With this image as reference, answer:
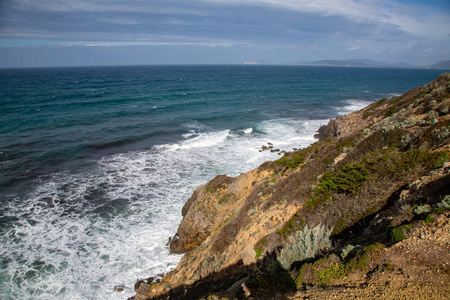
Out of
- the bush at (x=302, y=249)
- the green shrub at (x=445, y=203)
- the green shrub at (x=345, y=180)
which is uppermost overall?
the green shrub at (x=445, y=203)

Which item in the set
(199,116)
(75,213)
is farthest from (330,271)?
(199,116)

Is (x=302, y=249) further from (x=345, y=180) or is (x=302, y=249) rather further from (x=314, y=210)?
(x=345, y=180)

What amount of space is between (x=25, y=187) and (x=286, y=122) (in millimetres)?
37428

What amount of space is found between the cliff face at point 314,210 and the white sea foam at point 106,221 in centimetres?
310

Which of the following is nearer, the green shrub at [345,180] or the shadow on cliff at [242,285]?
the shadow on cliff at [242,285]

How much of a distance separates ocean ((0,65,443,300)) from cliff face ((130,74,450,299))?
13.0 ft

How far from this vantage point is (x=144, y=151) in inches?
1247

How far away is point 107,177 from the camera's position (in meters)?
25.1

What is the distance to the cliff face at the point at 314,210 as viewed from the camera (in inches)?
287

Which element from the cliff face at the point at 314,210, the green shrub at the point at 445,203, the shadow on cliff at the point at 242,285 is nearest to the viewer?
the green shrub at the point at 445,203

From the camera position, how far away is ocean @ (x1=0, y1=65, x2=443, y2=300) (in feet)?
48.2

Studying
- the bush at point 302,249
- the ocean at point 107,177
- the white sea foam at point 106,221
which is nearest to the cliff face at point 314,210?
the bush at point 302,249

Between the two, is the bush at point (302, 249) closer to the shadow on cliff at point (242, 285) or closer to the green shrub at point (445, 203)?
the shadow on cliff at point (242, 285)

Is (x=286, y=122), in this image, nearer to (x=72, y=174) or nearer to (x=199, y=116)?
(x=199, y=116)
